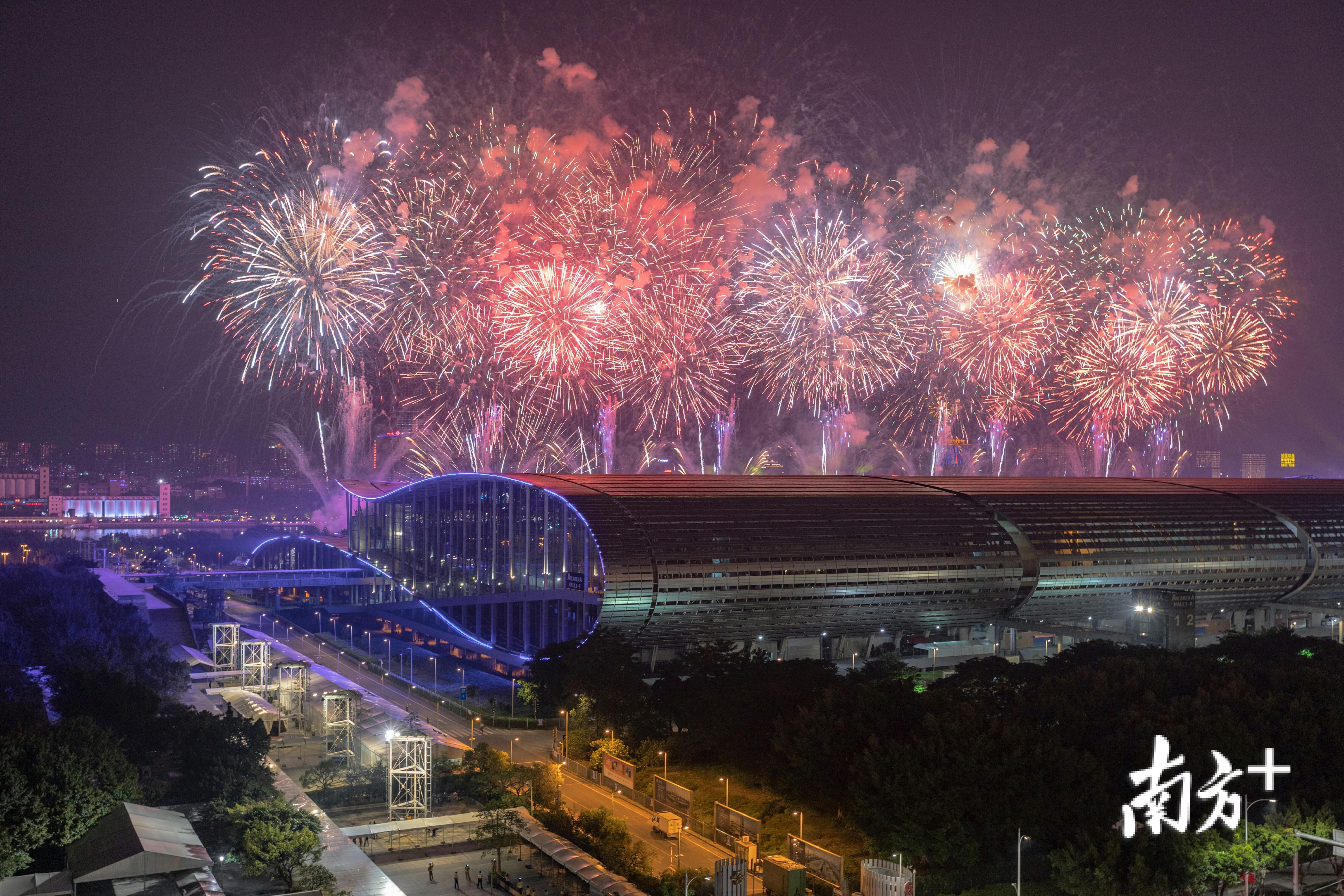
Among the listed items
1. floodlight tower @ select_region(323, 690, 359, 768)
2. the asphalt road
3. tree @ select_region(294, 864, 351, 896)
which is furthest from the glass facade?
tree @ select_region(294, 864, 351, 896)

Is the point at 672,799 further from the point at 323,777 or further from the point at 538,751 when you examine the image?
the point at 323,777

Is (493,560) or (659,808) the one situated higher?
(493,560)

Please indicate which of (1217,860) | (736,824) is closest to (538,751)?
(736,824)

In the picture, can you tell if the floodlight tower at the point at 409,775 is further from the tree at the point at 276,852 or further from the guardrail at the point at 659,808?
the tree at the point at 276,852

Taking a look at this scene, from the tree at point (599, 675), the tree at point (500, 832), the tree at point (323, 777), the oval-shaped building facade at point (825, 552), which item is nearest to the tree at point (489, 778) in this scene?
the tree at point (500, 832)

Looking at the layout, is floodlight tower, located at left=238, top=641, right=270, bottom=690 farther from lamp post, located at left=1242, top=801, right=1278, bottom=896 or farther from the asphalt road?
lamp post, located at left=1242, top=801, right=1278, bottom=896
